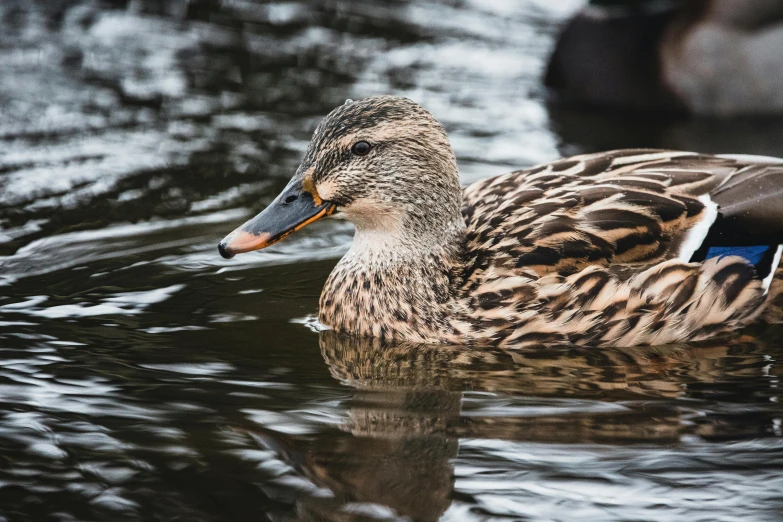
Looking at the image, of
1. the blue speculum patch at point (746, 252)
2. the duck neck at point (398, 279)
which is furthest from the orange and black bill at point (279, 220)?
the blue speculum patch at point (746, 252)

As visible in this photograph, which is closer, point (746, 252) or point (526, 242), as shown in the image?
point (526, 242)

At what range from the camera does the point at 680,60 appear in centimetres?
1125

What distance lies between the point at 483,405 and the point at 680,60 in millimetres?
6345

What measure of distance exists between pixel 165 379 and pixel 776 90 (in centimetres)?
700

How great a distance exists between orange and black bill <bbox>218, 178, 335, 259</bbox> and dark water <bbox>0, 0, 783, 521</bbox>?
0.56 m

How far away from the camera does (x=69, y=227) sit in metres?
8.09

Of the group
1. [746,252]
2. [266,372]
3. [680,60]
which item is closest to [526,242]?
[746,252]

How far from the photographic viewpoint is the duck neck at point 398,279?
21.9 ft

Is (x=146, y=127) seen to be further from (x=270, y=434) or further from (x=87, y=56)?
(x=270, y=434)

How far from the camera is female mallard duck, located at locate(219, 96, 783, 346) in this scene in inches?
254

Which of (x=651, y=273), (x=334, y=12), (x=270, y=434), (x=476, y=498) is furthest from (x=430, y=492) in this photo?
(x=334, y=12)

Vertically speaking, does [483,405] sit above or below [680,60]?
below

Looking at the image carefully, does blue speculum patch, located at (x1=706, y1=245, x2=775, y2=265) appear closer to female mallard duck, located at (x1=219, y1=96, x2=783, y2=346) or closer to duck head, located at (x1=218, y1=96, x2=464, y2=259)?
female mallard duck, located at (x1=219, y1=96, x2=783, y2=346)

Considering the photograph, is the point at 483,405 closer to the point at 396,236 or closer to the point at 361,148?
the point at 396,236
